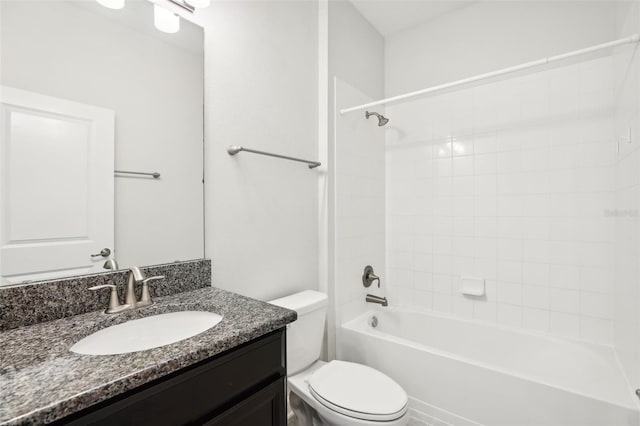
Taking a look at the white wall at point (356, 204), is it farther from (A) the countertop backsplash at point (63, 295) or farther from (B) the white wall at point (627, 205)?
(B) the white wall at point (627, 205)

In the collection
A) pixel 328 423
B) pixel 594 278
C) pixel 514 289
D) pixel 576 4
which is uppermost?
pixel 576 4

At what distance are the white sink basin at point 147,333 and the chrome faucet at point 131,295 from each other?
0.08 metres

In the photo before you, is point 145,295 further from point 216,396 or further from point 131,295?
point 216,396

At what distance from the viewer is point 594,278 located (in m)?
1.82

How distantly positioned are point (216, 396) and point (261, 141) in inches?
48.2

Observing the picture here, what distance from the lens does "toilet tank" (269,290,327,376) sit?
1540mm

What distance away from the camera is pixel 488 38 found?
2193mm

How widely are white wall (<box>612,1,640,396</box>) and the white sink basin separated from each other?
1.76m

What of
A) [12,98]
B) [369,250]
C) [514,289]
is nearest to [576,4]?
[514,289]

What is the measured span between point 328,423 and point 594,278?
5.81ft

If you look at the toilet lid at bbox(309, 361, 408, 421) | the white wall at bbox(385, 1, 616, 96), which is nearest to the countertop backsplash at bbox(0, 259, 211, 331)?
the toilet lid at bbox(309, 361, 408, 421)

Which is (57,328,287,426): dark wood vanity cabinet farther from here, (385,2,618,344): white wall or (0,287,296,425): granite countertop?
(385,2,618,344): white wall

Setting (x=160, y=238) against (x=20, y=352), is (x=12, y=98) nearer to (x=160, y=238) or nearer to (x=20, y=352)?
(x=160, y=238)

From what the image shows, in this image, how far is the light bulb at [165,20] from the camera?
120cm
